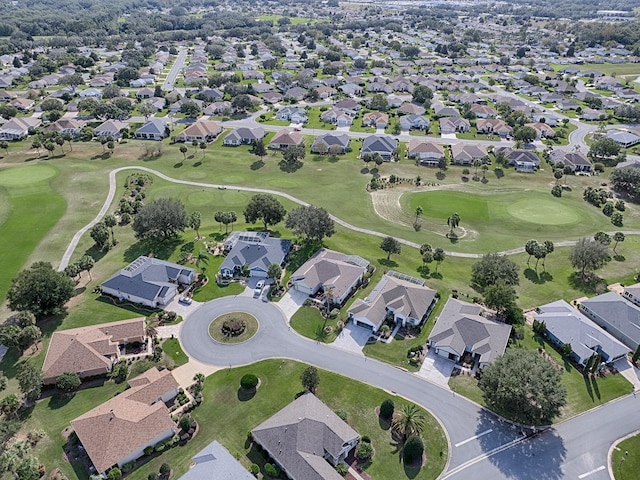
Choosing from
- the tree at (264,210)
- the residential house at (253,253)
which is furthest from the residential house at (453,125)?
the residential house at (253,253)

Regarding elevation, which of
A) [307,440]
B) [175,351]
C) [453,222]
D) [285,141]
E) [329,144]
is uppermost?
[307,440]

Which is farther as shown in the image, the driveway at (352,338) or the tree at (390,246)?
the tree at (390,246)

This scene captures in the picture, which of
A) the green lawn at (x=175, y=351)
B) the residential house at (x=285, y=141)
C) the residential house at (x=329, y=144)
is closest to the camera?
the green lawn at (x=175, y=351)

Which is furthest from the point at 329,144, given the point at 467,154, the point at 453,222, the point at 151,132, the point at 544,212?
the point at 544,212

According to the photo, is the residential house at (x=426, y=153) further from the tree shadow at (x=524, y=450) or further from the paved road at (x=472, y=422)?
the tree shadow at (x=524, y=450)

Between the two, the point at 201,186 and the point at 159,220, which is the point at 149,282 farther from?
the point at 201,186

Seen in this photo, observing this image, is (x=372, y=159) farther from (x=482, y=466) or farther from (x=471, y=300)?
(x=482, y=466)

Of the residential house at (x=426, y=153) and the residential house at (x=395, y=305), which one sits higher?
the residential house at (x=395, y=305)

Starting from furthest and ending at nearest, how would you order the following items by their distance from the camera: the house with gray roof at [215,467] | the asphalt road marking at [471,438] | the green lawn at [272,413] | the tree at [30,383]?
1. the tree at [30,383]
2. the asphalt road marking at [471,438]
3. the green lawn at [272,413]
4. the house with gray roof at [215,467]
